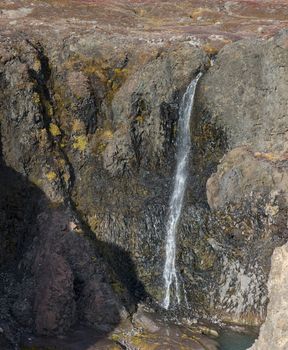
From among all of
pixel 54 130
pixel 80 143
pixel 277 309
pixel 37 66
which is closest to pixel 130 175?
pixel 80 143

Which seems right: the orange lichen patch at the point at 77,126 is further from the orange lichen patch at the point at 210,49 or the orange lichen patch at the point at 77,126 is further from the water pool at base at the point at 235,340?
the water pool at base at the point at 235,340

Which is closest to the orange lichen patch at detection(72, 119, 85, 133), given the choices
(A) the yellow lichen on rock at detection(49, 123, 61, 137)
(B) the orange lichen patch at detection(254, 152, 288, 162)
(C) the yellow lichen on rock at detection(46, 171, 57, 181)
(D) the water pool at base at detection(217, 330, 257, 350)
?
(A) the yellow lichen on rock at detection(49, 123, 61, 137)

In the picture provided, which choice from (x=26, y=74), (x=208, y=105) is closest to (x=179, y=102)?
(x=208, y=105)

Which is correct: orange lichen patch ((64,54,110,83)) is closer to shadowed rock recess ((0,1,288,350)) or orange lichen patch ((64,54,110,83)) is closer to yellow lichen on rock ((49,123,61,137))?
shadowed rock recess ((0,1,288,350))

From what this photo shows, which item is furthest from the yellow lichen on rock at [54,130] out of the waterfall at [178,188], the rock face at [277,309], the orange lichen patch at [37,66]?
the rock face at [277,309]

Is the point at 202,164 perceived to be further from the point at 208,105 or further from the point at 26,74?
the point at 26,74

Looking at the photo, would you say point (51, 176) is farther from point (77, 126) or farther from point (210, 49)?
point (210, 49)
